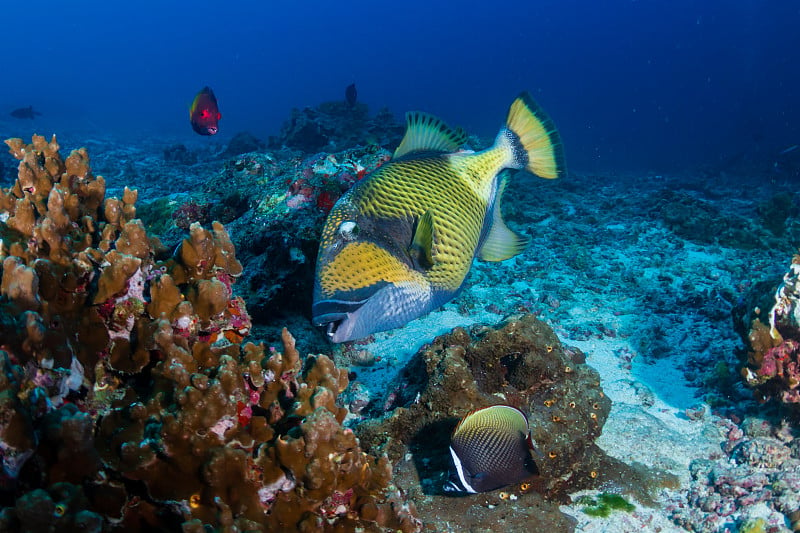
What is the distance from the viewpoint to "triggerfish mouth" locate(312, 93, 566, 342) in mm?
1638

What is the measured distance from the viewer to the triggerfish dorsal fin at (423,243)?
5.79 feet

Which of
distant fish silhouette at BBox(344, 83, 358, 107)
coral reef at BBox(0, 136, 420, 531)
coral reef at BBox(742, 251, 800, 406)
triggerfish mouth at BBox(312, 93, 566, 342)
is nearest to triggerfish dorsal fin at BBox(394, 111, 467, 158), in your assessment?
triggerfish mouth at BBox(312, 93, 566, 342)

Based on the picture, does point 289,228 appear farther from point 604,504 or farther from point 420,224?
point 604,504

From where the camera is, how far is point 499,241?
2.57 metres

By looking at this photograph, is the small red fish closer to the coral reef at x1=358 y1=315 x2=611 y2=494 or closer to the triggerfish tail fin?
the coral reef at x1=358 y1=315 x2=611 y2=494

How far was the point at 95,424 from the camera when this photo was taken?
1710 millimetres

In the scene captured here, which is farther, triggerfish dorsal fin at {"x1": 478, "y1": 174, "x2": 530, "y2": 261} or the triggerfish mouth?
triggerfish dorsal fin at {"x1": 478, "y1": 174, "x2": 530, "y2": 261}

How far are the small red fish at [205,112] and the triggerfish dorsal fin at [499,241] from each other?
5639 mm

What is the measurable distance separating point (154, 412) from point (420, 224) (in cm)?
131

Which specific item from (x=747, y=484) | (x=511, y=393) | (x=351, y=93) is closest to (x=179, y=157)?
(x=351, y=93)

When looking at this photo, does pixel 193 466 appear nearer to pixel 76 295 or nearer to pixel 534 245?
pixel 76 295

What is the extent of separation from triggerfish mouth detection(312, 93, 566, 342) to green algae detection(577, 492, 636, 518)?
1724 mm

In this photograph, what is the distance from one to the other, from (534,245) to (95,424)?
7.62 metres

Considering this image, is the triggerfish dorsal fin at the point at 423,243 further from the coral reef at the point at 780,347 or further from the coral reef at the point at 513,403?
the coral reef at the point at 780,347
